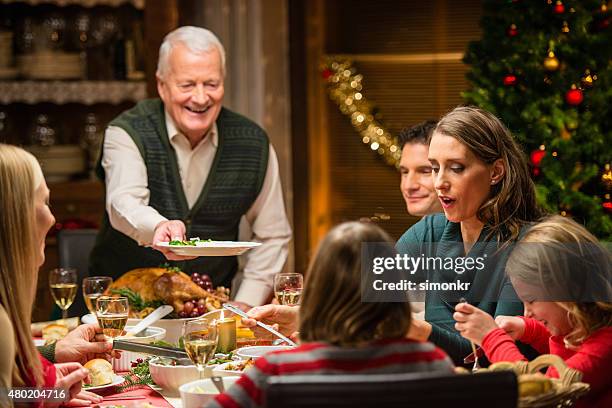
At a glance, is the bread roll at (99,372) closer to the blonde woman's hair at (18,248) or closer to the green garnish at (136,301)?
the blonde woman's hair at (18,248)

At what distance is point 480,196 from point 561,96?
1681mm

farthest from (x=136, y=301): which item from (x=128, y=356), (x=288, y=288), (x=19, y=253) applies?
(x=19, y=253)

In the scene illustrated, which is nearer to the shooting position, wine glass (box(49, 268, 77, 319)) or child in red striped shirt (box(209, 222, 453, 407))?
child in red striped shirt (box(209, 222, 453, 407))

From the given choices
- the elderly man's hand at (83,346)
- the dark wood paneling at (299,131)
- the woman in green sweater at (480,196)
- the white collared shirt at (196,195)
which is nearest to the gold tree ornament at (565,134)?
the white collared shirt at (196,195)

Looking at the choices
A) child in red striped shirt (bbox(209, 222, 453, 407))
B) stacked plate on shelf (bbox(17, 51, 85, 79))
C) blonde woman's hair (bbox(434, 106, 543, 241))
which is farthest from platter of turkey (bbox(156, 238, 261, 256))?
stacked plate on shelf (bbox(17, 51, 85, 79))

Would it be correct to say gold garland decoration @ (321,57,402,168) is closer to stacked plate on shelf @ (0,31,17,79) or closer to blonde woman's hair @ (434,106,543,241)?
stacked plate on shelf @ (0,31,17,79)

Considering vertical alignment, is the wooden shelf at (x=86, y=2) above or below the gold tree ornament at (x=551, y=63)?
above

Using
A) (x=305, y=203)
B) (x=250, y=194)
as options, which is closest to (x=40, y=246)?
(x=250, y=194)

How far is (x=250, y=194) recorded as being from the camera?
3842 millimetres

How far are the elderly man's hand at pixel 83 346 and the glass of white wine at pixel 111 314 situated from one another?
0.03m

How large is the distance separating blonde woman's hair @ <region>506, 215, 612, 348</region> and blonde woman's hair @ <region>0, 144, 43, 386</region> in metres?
0.94

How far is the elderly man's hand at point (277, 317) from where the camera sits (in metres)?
2.43

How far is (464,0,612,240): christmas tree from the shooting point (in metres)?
3.94

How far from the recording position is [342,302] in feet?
5.04
